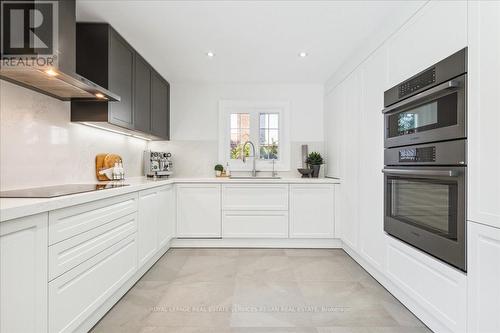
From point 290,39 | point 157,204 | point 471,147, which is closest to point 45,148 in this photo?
point 157,204

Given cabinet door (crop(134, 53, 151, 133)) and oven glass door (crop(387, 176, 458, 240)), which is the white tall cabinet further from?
cabinet door (crop(134, 53, 151, 133))

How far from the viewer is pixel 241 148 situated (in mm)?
4309

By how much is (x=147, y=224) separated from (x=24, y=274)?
1.52m

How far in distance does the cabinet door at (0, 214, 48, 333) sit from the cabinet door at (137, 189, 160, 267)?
1199 mm

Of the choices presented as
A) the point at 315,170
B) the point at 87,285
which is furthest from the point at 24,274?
the point at 315,170

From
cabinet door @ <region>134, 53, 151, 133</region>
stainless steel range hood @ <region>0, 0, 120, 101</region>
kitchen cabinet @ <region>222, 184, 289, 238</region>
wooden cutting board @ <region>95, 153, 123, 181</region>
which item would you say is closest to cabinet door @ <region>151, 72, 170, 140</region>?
cabinet door @ <region>134, 53, 151, 133</region>

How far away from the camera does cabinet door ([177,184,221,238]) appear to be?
368cm

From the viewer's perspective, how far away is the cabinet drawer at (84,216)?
1.46 metres

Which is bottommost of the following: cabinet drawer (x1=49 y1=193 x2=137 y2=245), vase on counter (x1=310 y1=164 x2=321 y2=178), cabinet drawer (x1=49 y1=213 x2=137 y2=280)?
cabinet drawer (x1=49 y1=213 x2=137 y2=280)

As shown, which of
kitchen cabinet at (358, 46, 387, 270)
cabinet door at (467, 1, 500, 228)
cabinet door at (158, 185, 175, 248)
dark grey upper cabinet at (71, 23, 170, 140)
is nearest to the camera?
cabinet door at (467, 1, 500, 228)

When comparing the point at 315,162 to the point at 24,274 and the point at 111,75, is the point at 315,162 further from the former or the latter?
the point at 24,274

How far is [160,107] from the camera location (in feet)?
12.5

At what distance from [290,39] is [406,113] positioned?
4.36 feet

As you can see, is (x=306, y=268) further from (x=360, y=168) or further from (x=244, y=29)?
(x=244, y=29)
